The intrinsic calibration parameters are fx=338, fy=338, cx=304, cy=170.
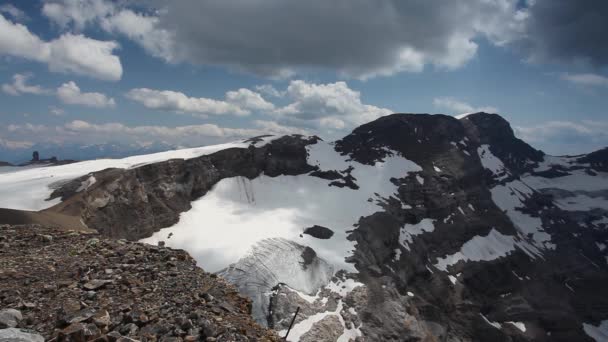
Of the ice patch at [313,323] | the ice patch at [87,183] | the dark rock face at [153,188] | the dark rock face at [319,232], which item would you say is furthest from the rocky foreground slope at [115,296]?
the dark rock face at [319,232]

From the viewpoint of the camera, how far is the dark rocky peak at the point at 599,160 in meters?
188

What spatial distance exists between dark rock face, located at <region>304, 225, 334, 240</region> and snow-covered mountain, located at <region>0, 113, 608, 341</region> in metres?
0.41

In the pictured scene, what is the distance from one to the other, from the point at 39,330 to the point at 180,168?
69977 millimetres

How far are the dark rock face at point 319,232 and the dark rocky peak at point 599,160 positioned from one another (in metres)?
197

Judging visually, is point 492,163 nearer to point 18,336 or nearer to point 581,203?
point 581,203

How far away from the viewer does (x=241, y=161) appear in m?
89.8

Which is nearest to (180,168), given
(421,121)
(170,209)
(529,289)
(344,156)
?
(170,209)

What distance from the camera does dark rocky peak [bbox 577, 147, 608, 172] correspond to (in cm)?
18838

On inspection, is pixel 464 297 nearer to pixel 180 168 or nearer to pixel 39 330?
pixel 180 168

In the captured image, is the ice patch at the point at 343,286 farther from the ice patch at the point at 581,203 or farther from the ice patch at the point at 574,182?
the ice patch at the point at 574,182

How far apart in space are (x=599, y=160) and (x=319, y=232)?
20823cm

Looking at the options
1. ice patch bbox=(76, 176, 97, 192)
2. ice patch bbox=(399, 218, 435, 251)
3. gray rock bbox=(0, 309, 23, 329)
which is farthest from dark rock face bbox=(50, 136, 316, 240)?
gray rock bbox=(0, 309, 23, 329)

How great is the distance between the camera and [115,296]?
8727mm

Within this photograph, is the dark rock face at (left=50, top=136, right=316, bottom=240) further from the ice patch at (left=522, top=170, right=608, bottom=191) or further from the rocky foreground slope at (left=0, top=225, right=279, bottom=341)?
the ice patch at (left=522, top=170, right=608, bottom=191)
